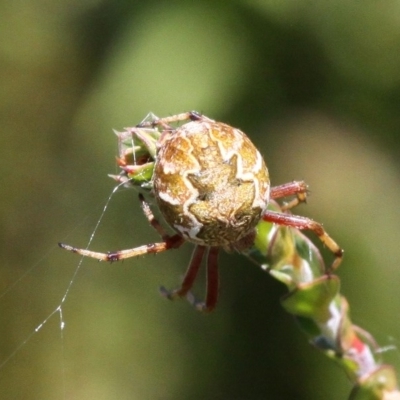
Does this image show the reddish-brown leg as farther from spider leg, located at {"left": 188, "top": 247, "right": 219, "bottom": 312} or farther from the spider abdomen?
the spider abdomen

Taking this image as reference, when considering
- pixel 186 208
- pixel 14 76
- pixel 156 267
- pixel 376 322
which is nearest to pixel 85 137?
pixel 14 76

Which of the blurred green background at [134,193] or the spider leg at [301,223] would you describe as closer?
the spider leg at [301,223]

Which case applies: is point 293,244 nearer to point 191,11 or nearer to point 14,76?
point 191,11

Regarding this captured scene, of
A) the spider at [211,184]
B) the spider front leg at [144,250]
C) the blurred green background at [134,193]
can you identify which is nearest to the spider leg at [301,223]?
the spider at [211,184]

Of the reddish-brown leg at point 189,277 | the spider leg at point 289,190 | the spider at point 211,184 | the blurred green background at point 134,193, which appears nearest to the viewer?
the spider at point 211,184

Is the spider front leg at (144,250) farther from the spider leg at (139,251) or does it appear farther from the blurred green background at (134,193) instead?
the blurred green background at (134,193)

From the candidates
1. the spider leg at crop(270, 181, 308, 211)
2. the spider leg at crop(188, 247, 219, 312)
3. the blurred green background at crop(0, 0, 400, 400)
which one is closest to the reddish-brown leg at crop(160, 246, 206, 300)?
the spider leg at crop(188, 247, 219, 312)
